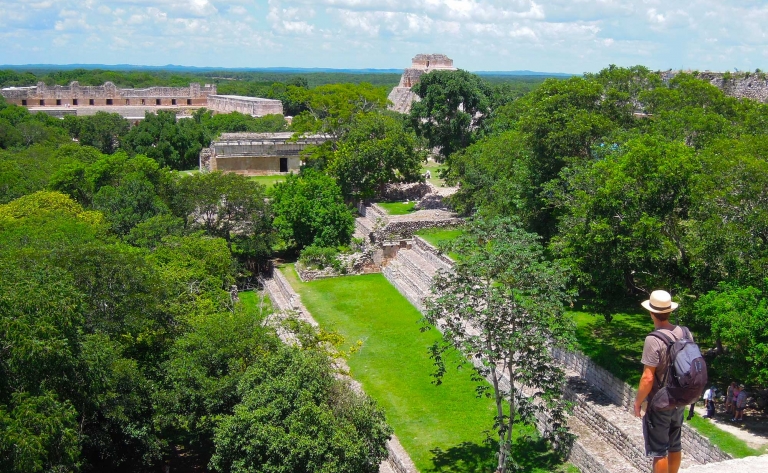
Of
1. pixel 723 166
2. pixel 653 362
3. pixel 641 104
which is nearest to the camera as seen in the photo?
pixel 653 362

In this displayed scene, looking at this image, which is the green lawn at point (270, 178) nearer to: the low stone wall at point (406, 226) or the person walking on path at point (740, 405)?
the low stone wall at point (406, 226)

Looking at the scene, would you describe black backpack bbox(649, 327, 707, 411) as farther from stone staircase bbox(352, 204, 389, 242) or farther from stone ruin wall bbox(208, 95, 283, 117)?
stone ruin wall bbox(208, 95, 283, 117)

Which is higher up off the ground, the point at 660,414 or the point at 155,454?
the point at 660,414

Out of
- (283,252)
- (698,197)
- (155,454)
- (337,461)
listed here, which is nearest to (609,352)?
(698,197)

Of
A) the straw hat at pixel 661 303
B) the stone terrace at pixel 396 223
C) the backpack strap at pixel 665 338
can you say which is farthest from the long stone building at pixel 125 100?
the backpack strap at pixel 665 338

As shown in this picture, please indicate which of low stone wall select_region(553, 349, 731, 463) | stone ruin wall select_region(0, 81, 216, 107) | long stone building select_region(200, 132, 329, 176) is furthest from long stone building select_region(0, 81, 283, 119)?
low stone wall select_region(553, 349, 731, 463)

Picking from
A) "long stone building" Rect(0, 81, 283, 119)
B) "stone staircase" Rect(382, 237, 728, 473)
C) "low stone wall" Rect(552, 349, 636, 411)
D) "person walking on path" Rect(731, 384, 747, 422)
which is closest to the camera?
"stone staircase" Rect(382, 237, 728, 473)

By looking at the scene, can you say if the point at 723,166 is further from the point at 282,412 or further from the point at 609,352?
the point at 282,412
